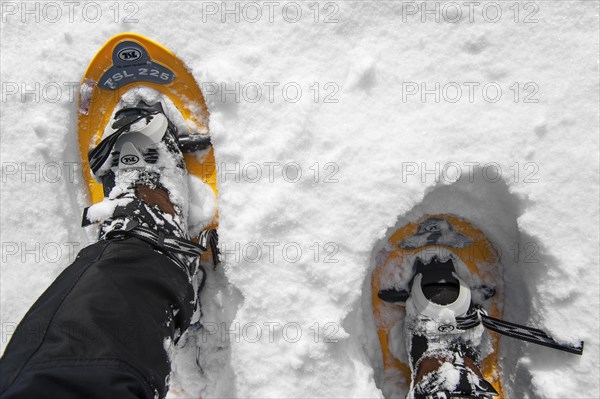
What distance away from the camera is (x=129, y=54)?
5.69 feet

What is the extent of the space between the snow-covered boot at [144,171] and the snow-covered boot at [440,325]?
2.93ft

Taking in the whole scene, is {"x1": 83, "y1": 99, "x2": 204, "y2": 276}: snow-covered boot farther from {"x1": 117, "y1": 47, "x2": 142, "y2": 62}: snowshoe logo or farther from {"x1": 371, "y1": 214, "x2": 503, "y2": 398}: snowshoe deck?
{"x1": 371, "y1": 214, "x2": 503, "y2": 398}: snowshoe deck

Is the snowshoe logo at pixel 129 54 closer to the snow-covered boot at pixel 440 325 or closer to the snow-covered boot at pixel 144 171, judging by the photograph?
the snow-covered boot at pixel 144 171

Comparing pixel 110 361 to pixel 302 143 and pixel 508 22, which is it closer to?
pixel 302 143

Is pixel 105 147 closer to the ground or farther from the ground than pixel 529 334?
farther from the ground

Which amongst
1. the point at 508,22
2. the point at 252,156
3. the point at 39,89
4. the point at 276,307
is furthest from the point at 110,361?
the point at 508,22

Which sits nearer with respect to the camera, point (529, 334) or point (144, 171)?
point (529, 334)

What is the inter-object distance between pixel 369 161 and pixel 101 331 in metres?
1.00

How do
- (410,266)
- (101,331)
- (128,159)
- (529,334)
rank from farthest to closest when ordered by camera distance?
(410,266)
(128,159)
(529,334)
(101,331)

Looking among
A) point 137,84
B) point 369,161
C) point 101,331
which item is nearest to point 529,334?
point 369,161

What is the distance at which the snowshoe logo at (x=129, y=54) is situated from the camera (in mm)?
1730

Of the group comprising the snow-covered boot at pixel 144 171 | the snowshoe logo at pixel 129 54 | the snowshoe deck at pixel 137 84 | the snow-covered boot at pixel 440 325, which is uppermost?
the snowshoe logo at pixel 129 54

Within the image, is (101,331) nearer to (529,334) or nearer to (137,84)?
(137,84)

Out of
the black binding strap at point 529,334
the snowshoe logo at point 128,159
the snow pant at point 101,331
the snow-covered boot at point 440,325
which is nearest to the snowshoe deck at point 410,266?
the snow-covered boot at point 440,325
